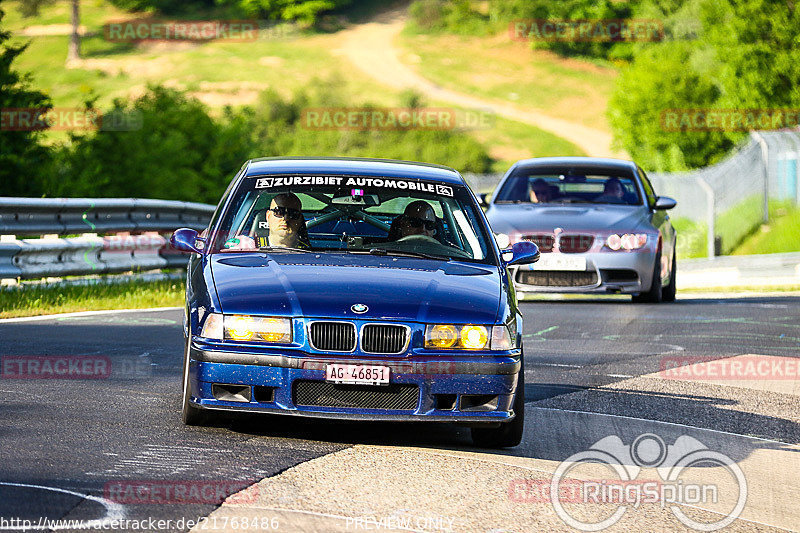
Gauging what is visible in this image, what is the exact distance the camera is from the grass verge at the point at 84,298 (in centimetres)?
1377

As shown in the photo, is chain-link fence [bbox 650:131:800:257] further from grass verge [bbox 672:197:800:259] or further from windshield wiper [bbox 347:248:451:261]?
windshield wiper [bbox 347:248:451:261]

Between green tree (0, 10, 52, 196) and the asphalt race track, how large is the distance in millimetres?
13644

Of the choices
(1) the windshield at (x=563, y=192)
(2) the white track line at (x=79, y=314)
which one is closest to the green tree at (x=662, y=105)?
(1) the windshield at (x=563, y=192)

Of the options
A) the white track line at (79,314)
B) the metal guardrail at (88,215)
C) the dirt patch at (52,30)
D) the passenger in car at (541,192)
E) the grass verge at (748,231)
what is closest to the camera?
the white track line at (79,314)

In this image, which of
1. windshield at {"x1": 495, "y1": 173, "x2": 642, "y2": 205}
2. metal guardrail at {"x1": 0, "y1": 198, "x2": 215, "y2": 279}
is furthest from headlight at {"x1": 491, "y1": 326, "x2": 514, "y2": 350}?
windshield at {"x1": 495, "y1": 173, "x2": 642, "y2": 205}

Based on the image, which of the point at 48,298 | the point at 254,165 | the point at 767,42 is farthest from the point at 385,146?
the point at 254,165

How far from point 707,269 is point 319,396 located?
18887mm

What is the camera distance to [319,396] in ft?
22.5

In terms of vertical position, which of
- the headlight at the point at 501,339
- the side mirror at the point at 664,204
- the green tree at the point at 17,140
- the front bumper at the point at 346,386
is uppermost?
the headlight at the point at 501,339

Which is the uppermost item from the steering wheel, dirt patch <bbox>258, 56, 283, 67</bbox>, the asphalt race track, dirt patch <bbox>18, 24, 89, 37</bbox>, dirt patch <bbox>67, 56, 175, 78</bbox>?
the steering wheel

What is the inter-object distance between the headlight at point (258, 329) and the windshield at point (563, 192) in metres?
10.1

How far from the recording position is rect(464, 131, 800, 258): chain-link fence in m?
29.8

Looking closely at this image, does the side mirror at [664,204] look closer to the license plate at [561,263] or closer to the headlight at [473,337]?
the license plate at [561,263]

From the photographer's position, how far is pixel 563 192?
17.2 m
